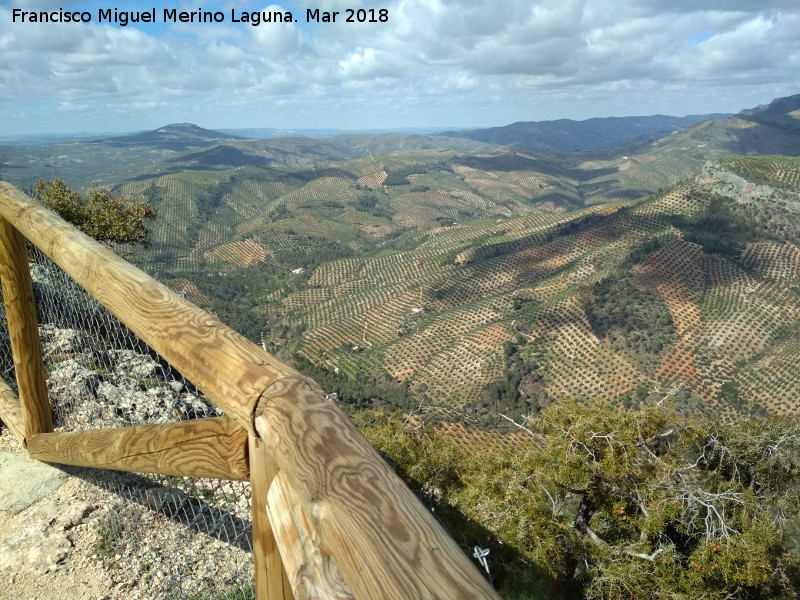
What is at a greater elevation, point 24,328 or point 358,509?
point 358,509

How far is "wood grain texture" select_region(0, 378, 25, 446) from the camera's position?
3557 millimetres

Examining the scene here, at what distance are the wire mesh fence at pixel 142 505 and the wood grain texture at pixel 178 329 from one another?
1.96ft

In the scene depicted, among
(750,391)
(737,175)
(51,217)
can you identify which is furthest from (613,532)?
(737,175)

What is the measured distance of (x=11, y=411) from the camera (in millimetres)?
3680

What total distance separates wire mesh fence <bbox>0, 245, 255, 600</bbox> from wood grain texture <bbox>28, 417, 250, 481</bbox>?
1.12 ft

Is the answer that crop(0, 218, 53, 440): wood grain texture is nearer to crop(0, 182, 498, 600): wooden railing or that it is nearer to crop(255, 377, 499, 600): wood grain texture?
crop(0, 182, 498, 600): wooden railing

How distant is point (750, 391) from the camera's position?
3728 cm

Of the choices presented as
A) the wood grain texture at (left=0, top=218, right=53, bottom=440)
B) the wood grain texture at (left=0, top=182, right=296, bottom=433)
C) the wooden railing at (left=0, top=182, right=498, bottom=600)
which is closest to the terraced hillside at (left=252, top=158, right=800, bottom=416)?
the wood grain texture at (left=0, top=218, right=53, bottom=440)

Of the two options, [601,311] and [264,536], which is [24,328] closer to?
[264,536]

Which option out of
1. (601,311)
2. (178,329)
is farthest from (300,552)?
(601,311)

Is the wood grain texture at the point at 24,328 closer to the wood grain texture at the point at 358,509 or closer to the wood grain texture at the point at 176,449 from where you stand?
the wood grain texture at the point at 176,449

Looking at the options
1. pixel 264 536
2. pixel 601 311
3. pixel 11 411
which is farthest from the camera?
pixel 601 311

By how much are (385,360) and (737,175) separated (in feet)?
167

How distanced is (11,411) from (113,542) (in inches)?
56.8
